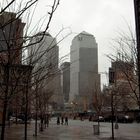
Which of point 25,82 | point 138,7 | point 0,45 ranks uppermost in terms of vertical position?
point 138,7

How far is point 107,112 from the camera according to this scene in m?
92.2

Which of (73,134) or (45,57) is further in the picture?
(73,134)

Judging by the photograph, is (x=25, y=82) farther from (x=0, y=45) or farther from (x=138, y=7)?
(x=138, y=7)

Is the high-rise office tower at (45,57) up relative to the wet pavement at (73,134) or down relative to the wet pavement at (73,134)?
up

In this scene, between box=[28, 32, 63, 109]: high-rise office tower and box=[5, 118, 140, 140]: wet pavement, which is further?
box=[5, 118, 140, 140]: wet pavement

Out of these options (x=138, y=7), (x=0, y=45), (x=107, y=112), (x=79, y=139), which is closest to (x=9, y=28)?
(x=0, y=45)

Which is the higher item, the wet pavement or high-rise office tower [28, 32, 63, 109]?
high-rise office tower [28, 32, 63, 109]

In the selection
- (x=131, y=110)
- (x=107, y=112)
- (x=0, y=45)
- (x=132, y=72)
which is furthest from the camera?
(x=131, y=110)

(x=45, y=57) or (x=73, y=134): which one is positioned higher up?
(x=45, y=57)

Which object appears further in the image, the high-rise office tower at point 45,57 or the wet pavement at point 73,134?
the wet pavement at point 73,134

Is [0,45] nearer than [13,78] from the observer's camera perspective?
Yes

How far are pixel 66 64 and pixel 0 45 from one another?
5597 mm

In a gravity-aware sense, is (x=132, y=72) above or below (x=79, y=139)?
above

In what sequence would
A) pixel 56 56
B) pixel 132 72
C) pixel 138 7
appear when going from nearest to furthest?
pixel 56 56 → pixel 132 72 → pixel 138 7
